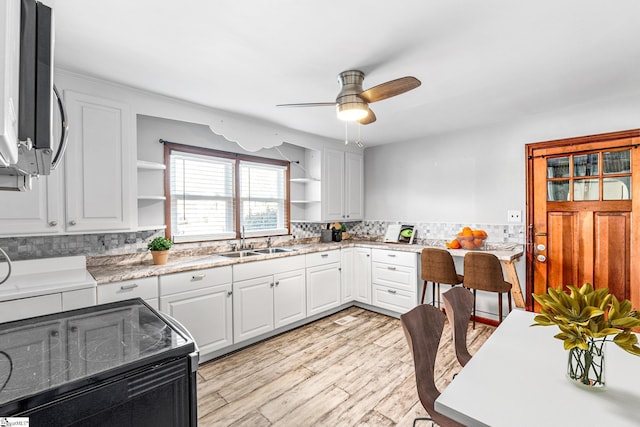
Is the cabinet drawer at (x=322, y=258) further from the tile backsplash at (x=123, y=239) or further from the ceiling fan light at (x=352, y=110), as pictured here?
the ceiling fan light at (x=352, y=110)

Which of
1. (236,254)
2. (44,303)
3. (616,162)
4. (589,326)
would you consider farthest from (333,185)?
(589,326)

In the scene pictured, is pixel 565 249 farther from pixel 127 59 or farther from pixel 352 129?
pixel 127 59

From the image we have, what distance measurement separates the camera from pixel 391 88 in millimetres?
2051

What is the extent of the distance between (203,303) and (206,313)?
96 mm

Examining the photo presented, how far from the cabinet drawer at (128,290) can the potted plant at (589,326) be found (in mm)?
2471

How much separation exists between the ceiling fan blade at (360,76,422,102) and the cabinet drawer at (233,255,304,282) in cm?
184

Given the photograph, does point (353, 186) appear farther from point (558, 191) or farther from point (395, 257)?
point (558, 191)

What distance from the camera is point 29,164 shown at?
3.21 ft

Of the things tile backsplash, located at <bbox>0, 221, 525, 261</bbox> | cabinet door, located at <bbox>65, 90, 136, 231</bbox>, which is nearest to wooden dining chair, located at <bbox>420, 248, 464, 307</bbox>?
tile backsplash, located at <bbox>0, 221, 525, 261</bbox>

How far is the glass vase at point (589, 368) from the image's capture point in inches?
40.8

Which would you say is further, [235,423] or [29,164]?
[235,423]

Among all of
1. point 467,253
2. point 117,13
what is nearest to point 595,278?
point 467,253

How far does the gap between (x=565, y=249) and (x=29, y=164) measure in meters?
4.20

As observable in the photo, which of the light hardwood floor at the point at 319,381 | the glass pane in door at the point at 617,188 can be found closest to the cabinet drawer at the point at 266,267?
the light hardwood floor at the point at 319,381
